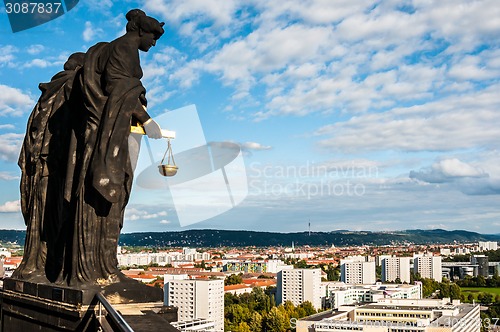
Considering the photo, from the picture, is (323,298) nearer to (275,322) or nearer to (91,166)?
(275,322)

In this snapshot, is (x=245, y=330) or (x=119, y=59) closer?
(x=119, y=59)

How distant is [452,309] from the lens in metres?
50.5

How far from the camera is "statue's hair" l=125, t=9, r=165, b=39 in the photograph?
14.2ft

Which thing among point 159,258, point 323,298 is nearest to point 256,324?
point 323,298

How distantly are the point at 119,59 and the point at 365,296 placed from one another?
230ft

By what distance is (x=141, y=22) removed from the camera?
4332 mm

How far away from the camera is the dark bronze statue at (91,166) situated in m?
4.00

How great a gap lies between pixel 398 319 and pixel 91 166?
1850 inches

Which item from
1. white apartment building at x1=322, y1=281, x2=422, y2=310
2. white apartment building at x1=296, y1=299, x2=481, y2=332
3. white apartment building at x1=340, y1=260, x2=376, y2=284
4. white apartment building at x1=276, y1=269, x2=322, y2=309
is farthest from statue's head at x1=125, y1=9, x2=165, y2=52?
white apartment building at x1=340, y1=260, x2=376, y2=284

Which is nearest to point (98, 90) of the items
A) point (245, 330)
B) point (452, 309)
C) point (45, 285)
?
point (45, 285)

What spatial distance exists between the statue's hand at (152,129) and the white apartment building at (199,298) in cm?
4938

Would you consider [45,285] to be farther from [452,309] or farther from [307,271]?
[307,271]

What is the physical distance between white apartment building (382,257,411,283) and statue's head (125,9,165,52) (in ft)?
326

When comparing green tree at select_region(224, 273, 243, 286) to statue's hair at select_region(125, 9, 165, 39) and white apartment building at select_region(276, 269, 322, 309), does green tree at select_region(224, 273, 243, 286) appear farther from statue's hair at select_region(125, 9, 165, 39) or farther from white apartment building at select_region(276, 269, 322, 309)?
statue's hair at select_region(125, 9, 165, 39)
